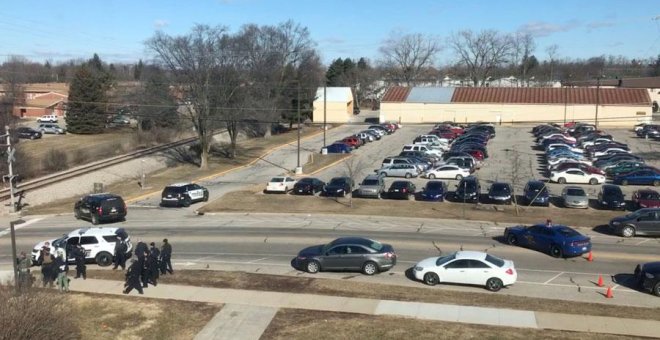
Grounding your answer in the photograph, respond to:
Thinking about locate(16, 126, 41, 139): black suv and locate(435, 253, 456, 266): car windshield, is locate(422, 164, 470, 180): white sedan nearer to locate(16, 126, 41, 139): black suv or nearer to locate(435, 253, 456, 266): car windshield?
locate(435, 253, 456, 266): car windshield

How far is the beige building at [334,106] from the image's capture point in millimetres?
97250

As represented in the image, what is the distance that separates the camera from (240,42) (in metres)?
82.4

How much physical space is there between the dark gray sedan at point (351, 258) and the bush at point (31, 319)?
9966 millimetres

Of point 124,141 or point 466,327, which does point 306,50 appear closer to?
point 124,141

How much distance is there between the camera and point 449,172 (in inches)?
1825

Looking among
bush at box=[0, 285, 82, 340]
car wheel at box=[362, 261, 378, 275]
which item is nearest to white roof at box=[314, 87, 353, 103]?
car wheel at box=[362, 261, 378, 275]

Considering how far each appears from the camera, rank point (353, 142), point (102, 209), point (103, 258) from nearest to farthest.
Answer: point (103, 258), point (102, 209), point (353, 142)

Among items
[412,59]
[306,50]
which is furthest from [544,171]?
[412,59]

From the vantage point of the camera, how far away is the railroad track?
49.2 meters

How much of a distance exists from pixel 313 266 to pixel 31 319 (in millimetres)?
11779

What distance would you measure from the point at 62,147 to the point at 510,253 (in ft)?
208

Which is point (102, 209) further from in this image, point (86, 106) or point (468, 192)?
point (86, 106)

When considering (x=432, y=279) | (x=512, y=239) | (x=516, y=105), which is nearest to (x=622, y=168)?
(x=512, y=239)

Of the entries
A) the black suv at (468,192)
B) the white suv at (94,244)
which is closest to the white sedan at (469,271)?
the white suv at (94,244)
